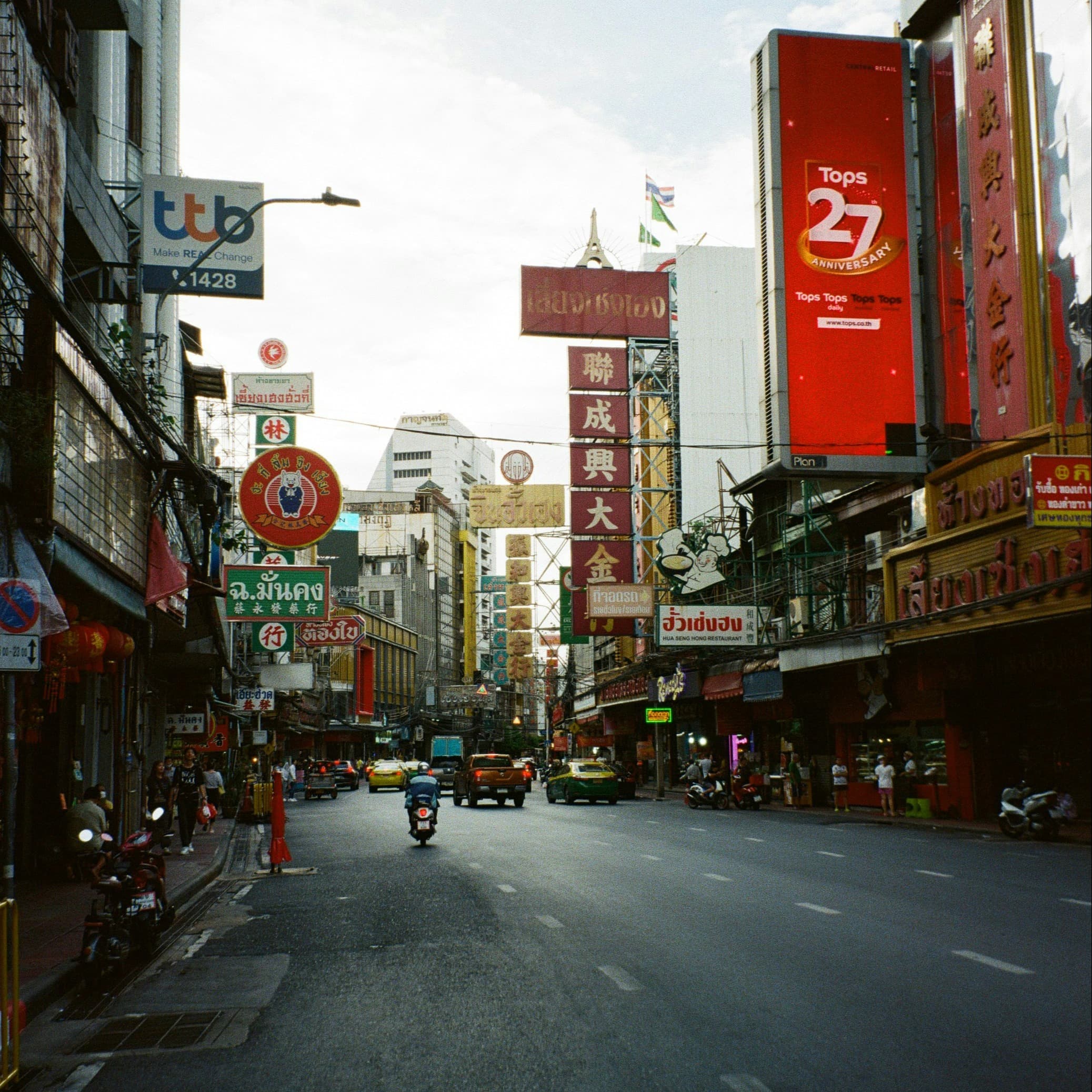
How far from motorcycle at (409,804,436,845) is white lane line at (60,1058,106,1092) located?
15.9 metres

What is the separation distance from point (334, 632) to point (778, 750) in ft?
52.4

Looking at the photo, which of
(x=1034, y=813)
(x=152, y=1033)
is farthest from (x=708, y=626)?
(x=152, y=1033)

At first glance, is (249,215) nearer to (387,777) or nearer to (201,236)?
(201,236)

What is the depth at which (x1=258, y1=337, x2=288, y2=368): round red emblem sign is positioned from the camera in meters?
64.7

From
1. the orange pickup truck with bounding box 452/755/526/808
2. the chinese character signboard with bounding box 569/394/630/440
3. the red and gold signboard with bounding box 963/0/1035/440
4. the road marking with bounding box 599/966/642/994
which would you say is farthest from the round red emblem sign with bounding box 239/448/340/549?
the chinese character signboard with bounding box 569/394/630/440

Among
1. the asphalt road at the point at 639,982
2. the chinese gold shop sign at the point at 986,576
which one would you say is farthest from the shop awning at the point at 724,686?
the asphalt road at the point at 639,982

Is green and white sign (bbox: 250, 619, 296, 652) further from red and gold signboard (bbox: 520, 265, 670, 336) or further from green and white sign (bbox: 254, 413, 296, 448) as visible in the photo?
red and gold signboard (bbox: 520, 265, 670, 336)

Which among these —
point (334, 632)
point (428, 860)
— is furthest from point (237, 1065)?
point (334, 632)

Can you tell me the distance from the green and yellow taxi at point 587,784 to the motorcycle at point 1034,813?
77.1 ft

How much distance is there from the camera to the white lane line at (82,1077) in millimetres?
6407

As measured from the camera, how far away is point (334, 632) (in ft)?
130

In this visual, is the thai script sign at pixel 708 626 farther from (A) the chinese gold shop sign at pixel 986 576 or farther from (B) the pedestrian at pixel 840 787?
(A) the chinese gold shop sign at pixel 986 576

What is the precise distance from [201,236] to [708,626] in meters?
20.8

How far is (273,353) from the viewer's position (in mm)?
64875
